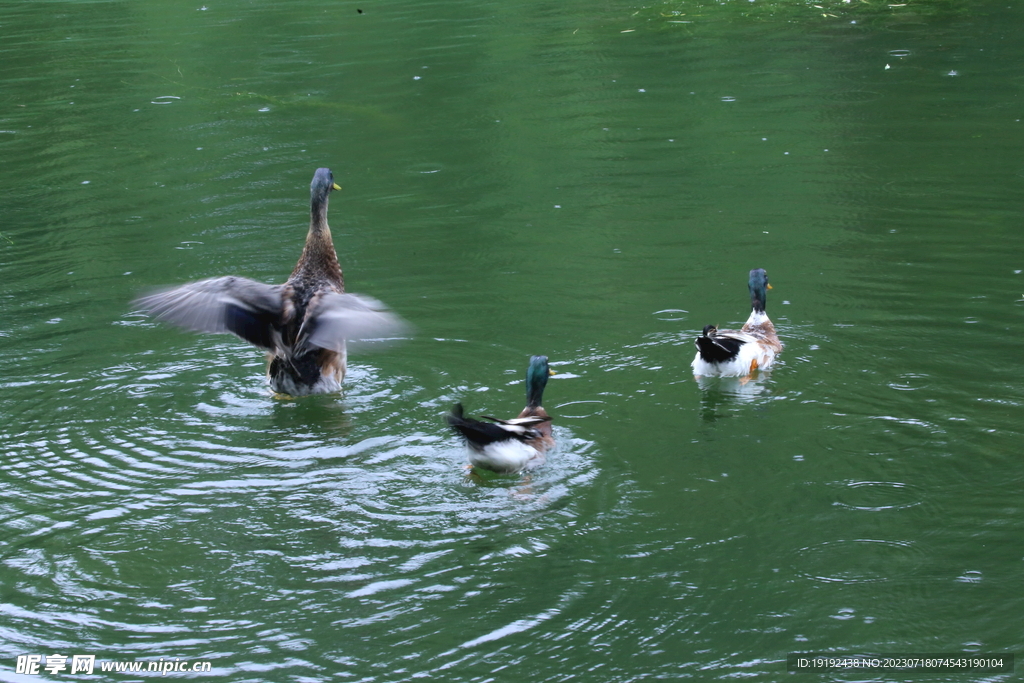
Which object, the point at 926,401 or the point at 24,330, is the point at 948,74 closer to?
the point at 926,401

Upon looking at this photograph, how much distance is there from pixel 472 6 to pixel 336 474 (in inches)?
753

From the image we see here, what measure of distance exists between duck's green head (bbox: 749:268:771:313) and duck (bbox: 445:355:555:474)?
2.42m

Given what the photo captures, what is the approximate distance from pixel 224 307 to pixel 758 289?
13.4 feet

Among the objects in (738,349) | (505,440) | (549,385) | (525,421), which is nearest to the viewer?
(505,440)

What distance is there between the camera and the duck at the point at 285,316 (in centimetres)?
783

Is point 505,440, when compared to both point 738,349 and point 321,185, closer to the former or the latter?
point 738,349

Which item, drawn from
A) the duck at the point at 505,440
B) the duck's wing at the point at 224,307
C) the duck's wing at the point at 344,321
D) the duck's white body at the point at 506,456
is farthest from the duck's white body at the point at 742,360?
the duck's wing at the point at 224,307

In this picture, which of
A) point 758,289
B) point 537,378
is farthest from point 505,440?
point 758,289

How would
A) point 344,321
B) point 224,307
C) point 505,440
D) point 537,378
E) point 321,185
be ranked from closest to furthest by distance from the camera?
1. point 505,440
2. point 344,321
3. point 537,378
4. point 224,307
5. point 321,185

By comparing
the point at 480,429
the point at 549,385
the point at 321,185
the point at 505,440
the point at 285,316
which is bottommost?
the point at 549,385

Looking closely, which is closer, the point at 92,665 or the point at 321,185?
the point at 92,665

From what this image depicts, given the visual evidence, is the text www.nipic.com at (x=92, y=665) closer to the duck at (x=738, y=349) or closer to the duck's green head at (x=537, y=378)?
the duck's green head at (x=537, y=378)

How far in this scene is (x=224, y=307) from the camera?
8.16m

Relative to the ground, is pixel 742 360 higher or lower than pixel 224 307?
lower
